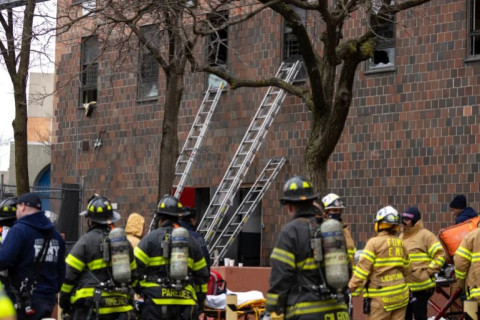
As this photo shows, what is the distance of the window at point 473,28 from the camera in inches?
752

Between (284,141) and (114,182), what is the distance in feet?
19.1

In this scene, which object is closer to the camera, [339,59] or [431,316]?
[339,59]

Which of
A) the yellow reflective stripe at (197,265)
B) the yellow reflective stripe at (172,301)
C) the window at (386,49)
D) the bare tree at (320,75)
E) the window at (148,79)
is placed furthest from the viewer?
the window at (148,79)

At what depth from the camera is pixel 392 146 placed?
20.1m

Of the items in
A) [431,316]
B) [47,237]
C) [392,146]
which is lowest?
[431,316]

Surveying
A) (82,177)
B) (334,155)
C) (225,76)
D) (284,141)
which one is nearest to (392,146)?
(334,155)

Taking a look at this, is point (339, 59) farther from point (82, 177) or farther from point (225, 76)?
point (82, 177)

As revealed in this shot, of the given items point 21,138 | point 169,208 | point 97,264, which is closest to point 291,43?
point 21,138

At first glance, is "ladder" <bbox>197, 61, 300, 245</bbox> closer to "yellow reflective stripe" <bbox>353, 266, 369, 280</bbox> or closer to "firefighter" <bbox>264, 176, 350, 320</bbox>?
"yellow reflective stripe" <bbox>353, 266, 369, 280</bbox>

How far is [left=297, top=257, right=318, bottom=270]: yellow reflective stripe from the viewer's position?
8586 millimetres

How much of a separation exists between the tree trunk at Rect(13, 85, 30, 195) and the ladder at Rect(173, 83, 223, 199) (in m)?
3.44

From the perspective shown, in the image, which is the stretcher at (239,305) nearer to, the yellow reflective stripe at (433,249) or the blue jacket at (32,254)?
the yellow reflective stripe at (433,249)

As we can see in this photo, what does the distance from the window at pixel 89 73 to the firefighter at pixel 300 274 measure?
1888cm

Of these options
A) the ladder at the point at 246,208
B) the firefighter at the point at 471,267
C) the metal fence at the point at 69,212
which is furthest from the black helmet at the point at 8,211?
the metal fence at the point at 69,212
